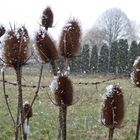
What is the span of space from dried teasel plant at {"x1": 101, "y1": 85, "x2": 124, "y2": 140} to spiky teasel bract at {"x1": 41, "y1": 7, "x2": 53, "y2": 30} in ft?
2.69

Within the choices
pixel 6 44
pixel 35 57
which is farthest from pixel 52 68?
pixel 6 44

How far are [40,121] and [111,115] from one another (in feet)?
31.8

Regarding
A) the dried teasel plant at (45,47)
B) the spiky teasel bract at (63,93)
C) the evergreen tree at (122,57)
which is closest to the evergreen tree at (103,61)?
the evergreen tree at (122,57)

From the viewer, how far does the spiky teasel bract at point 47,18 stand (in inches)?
111

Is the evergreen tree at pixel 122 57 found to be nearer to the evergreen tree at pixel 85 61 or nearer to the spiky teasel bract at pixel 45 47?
the evergreen tree at pixel 85 61

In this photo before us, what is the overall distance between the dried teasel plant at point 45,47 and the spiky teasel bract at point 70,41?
6 cm

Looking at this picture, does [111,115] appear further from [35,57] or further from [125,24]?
[125,24]

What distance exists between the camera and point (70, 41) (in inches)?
99.3

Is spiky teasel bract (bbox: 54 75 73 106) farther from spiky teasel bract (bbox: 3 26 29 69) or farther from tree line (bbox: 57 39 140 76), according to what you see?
tree line (bbox: 57 39 140 76)

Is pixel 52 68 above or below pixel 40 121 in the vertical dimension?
above

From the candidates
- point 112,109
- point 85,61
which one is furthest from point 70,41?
point 85,61

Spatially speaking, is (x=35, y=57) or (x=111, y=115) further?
(x=35, y=57)

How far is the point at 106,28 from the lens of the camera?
2298 inches

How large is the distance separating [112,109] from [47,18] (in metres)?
0.97
